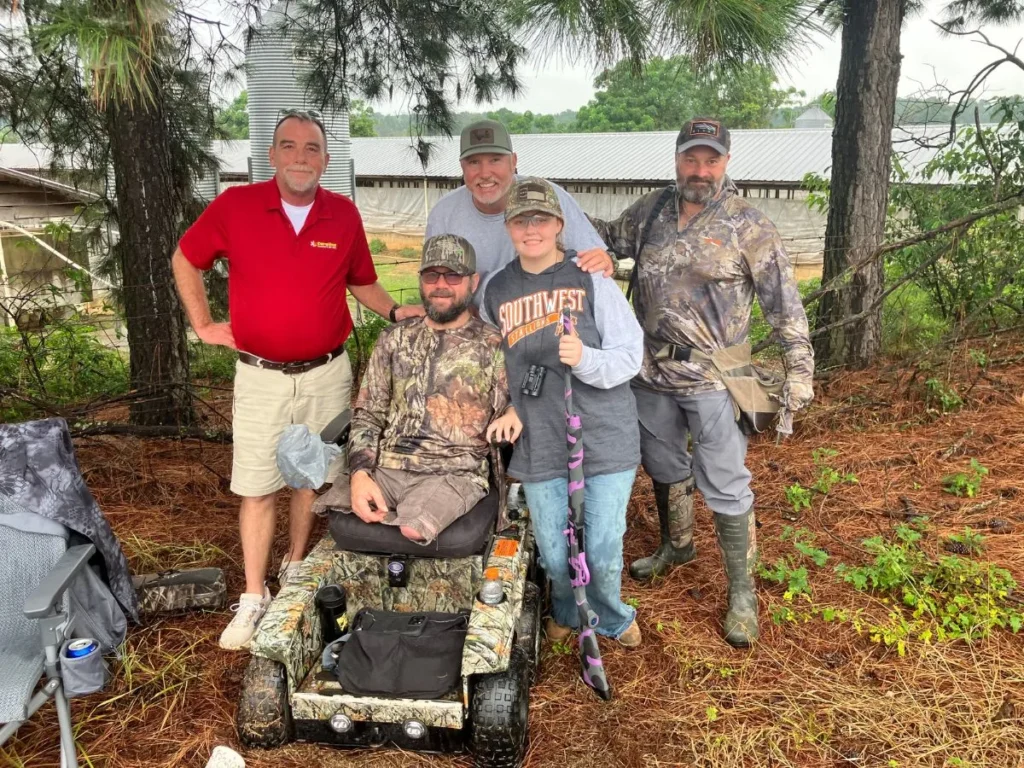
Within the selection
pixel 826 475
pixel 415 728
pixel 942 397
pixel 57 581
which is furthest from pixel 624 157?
pixel 57 581

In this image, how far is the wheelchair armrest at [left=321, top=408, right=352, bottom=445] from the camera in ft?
10.6

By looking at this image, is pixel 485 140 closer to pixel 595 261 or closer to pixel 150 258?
pixel 595 261

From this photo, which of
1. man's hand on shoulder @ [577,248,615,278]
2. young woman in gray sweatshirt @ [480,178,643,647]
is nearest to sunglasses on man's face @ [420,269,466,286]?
young woman in gray sweatshirt @ [480,178,643,647]

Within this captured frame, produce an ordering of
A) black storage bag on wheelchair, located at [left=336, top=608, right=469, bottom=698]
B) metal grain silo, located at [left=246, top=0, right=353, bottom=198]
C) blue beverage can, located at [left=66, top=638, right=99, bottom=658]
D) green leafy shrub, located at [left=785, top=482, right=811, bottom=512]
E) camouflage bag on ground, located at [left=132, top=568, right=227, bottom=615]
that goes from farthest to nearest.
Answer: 1. metal grain silo, located at [left=246, top=0, right=353, bottom=198]
2. green leafy shrub, located at [left=785, top=482, right=811, bottom=512]
3. camouflage bag on ground, located at [left=132, top=568, right=227, bottom=615]
4. black storage bag on wheelchair, located at [left=336, top=608, right=469, bottom=698]
5. blue beverage can, located at [left=66, top=638, right=99, bottom=658]

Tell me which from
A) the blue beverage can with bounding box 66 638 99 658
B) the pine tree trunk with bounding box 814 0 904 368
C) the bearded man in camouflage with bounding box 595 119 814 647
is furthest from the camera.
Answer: the pine tree trunk with bounding box 814 0 904 368

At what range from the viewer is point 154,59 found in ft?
8.64

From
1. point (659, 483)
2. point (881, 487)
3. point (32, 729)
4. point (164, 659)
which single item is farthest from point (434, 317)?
point (881, 487)

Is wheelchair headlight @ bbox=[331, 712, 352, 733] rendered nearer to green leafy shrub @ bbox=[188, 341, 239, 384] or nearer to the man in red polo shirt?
the man in red polo shirt

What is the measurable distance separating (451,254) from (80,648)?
1.84 m

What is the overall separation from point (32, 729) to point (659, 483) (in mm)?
2717

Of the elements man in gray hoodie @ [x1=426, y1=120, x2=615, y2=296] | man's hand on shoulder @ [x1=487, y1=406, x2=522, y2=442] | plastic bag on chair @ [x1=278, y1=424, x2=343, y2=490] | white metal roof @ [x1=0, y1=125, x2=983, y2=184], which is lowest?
plastic bag on chair @ [x1=278, y1=424, x2=343, y2=490]

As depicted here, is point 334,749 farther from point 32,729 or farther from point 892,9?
point 892,9

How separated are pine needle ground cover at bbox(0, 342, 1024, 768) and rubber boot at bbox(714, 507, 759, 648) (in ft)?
0.31

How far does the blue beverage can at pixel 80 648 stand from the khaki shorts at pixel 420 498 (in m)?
0.86
